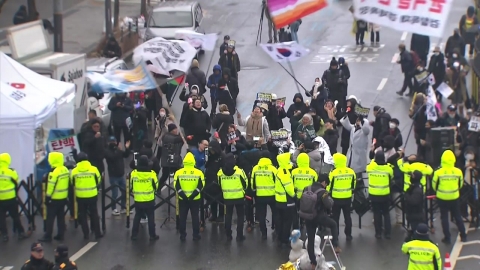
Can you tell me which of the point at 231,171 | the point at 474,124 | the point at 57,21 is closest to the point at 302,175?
the point at 231,171

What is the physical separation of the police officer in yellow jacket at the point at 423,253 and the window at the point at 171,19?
66.2 feet

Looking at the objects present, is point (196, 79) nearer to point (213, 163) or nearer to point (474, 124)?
point (213, 163)

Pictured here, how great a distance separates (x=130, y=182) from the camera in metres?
17.0

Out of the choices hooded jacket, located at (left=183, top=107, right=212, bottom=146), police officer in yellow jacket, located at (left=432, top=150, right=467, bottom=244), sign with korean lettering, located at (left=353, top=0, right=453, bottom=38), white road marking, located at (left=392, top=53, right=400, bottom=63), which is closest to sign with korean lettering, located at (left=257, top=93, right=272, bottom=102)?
hooded jacket, located at (left=183, top=107, right=212, bottom=146)

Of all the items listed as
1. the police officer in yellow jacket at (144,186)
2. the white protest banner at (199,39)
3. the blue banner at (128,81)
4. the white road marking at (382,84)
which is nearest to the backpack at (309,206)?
the police officer in yellow jacket at (144,186)

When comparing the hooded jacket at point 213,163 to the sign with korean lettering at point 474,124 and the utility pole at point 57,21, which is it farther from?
the utility pole at point 57,21

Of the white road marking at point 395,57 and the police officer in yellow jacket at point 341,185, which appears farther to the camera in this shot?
the white road marking at point 395,57

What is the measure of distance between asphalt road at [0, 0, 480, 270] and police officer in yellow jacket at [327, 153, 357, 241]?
2.27ft

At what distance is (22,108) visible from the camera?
17609mm

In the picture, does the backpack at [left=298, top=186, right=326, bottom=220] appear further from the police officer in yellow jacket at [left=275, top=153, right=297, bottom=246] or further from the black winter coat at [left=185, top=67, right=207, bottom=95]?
the black winter coat at [left=185, top=67, right=207, bottom=95]

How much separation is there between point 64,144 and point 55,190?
7.72 feet

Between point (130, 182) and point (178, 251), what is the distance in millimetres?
1599

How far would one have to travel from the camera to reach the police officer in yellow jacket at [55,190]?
16.4 m

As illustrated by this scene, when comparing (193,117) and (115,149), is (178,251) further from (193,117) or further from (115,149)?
(193,117)
